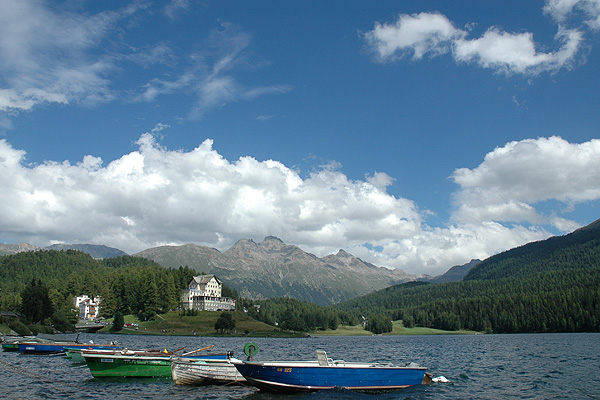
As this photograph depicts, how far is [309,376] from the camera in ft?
125

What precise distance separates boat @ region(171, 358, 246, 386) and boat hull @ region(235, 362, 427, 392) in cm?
594

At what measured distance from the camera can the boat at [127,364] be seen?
46.1 m

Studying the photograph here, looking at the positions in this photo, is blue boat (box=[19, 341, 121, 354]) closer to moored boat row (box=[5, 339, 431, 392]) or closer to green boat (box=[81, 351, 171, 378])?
green boat (box=[81, 351, 171, 378])

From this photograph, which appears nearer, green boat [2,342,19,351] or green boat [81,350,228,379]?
green boat [81,350,228,379]

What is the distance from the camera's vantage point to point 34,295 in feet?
546

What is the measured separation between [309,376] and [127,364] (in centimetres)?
2165

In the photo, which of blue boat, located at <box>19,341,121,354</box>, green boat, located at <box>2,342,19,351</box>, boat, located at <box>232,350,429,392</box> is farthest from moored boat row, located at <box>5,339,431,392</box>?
green boat, located at <box>2,342,19,351</box>

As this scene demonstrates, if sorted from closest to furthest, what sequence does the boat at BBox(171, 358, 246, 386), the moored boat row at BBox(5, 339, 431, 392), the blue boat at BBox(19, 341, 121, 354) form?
the moored boat row at BBox(5, 339, 431, 392) → the boat at BBox(171, 358, 246, 386) → the blue boat at BBox(19, 341, 121, 354)

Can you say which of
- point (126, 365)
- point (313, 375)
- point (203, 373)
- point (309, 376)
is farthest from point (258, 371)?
point (126, 365)

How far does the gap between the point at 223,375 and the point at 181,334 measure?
141 m

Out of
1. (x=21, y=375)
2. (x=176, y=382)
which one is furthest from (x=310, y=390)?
(x=21, y=375)

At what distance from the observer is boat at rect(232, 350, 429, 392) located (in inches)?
1501

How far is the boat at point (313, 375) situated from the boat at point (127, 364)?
916cm

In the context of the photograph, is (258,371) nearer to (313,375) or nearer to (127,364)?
(313,375)
